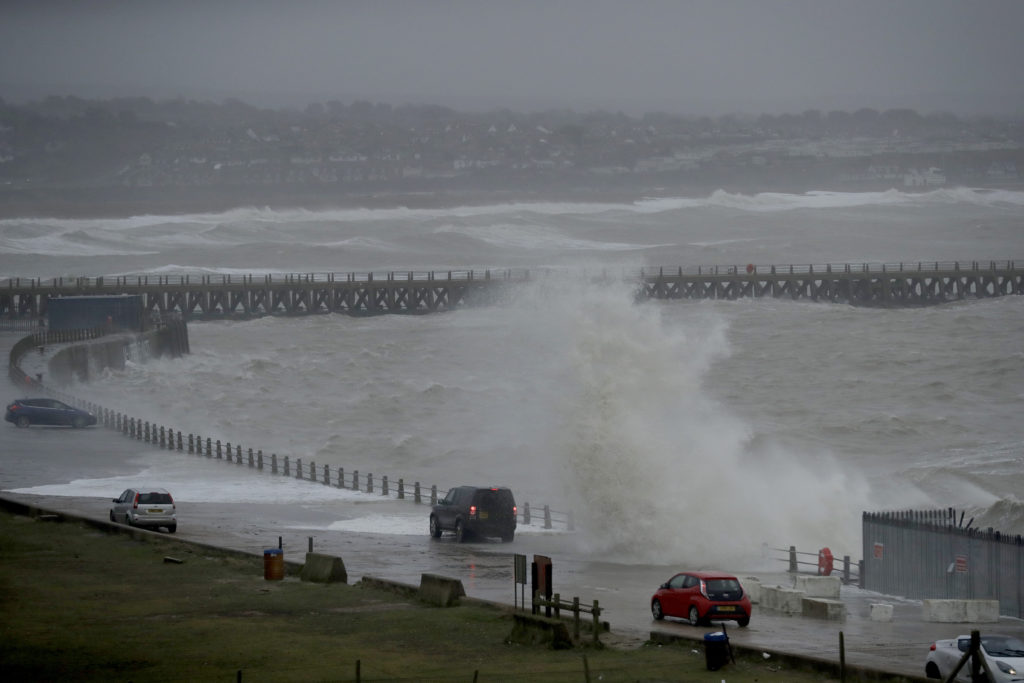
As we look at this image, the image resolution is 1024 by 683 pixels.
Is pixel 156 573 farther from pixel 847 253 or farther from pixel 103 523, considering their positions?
pixel 847 253

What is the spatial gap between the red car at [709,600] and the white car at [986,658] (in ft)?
12.4

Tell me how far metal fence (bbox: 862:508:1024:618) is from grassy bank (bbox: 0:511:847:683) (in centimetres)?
641

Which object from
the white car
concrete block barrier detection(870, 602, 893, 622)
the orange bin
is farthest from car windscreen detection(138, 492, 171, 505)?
the white car

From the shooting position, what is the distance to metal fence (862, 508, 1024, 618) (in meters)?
20.8

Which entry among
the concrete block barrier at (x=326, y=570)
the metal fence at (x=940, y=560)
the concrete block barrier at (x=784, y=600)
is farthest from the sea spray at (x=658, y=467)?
the concrete block barrier at (x=326, y=570)

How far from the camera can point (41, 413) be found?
4694 centimetres

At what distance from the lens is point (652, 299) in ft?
339

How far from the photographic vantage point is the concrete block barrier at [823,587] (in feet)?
71.3

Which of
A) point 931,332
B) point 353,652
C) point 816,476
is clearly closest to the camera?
point 353,652

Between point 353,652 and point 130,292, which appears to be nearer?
point 353,652

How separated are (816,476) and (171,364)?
4259cm

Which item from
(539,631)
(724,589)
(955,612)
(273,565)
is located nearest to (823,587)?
(955,612)

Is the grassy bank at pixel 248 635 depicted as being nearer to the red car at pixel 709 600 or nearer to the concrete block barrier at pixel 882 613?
the red car at pixel 709 600

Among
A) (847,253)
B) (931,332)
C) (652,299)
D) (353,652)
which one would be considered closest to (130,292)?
(652,299)
